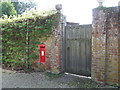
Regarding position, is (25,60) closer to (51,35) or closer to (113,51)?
(51,35)

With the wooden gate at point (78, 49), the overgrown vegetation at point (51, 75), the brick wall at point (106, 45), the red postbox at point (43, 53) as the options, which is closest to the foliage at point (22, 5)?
the red postbox at point (43, 53)

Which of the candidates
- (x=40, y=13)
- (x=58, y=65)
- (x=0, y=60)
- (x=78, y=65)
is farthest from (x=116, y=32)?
(x=0, y=60)

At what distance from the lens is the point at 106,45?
418 centimetres

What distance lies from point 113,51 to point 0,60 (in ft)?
19.4

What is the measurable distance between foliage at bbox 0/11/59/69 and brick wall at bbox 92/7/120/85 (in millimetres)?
1798

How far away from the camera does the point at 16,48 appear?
20.8ft

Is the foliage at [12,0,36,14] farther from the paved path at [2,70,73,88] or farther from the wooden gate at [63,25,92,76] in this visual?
the paved path at [2,70,73,88]

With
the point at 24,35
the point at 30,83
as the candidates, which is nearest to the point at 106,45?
the point at 30,83

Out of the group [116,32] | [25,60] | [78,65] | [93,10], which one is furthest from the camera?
[25,60]

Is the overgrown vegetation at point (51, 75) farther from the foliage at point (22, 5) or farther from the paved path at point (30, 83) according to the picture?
the foliage at point (22, 5)

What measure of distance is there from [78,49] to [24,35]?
8.96 ft

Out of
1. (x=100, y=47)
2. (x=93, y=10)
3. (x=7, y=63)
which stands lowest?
(x=7, y=63)

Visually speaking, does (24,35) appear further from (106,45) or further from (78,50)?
(106,45)

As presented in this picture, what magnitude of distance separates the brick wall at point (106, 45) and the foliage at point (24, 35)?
5.90ft
